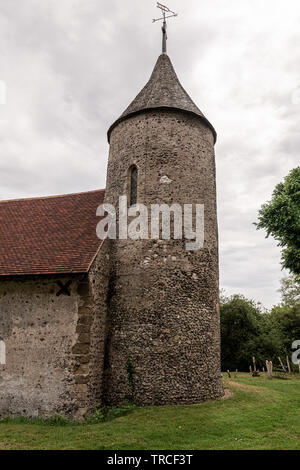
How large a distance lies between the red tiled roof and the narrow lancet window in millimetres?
1691

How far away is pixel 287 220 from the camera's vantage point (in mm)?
15570

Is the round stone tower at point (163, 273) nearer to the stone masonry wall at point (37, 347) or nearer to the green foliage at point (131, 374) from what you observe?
the green foliage at point (131, 374)

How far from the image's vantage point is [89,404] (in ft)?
34.9

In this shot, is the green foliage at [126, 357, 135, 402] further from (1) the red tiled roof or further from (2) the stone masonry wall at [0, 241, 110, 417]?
(1) the red tiled roof

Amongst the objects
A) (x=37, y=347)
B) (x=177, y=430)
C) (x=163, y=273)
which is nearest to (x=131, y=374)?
(x=177, y=430)

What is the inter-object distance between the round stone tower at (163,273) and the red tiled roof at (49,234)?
1.35 meters

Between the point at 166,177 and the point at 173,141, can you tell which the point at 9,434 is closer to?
the point at 166,177

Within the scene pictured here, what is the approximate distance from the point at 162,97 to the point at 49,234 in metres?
7.12

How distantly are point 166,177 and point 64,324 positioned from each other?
629 centimetres

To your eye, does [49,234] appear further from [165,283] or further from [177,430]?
[177,430]

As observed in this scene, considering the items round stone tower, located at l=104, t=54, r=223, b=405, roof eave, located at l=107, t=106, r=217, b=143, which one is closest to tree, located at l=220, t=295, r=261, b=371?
round stone tower, located at l=104, t=54, r=223, b=405

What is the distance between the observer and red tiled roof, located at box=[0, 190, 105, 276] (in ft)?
37.6

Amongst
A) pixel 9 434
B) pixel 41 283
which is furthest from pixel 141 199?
pixel 9 434

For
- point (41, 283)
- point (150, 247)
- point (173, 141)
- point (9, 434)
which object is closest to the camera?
point (9, 434)
